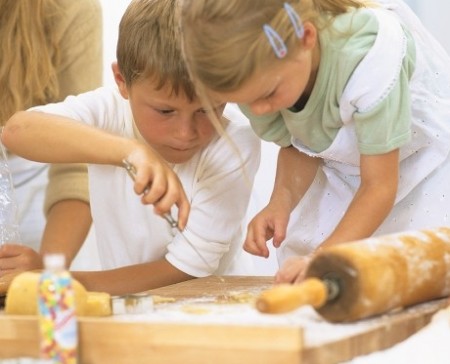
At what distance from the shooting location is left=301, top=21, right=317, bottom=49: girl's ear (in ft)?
4.00

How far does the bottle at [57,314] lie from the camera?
34.6 inches

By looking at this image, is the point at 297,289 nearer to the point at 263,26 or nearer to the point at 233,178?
the point at 263,26

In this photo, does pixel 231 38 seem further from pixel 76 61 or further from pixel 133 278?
pixel 76 61

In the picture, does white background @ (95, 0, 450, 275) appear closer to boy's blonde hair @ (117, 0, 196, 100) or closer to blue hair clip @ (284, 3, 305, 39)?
boy's blonde hair @ (117, 0, 196, 100)

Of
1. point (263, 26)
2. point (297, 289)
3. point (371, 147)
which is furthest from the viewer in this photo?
point (371, 147)

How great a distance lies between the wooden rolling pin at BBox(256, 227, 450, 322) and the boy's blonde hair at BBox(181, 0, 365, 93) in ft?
0.86

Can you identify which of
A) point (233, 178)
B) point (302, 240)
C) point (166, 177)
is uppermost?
point (166, 177)

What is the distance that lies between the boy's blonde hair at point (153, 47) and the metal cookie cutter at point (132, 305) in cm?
37

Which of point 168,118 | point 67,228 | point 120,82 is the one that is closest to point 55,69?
point 67,228

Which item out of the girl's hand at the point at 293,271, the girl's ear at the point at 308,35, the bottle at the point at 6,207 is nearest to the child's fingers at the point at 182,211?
the girl's hand at the point at 293,271

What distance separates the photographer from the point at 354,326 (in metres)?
1.00

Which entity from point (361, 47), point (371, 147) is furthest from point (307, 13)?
point (371, 147)

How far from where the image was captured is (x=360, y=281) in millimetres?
1001

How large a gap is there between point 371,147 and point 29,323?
53 cm
